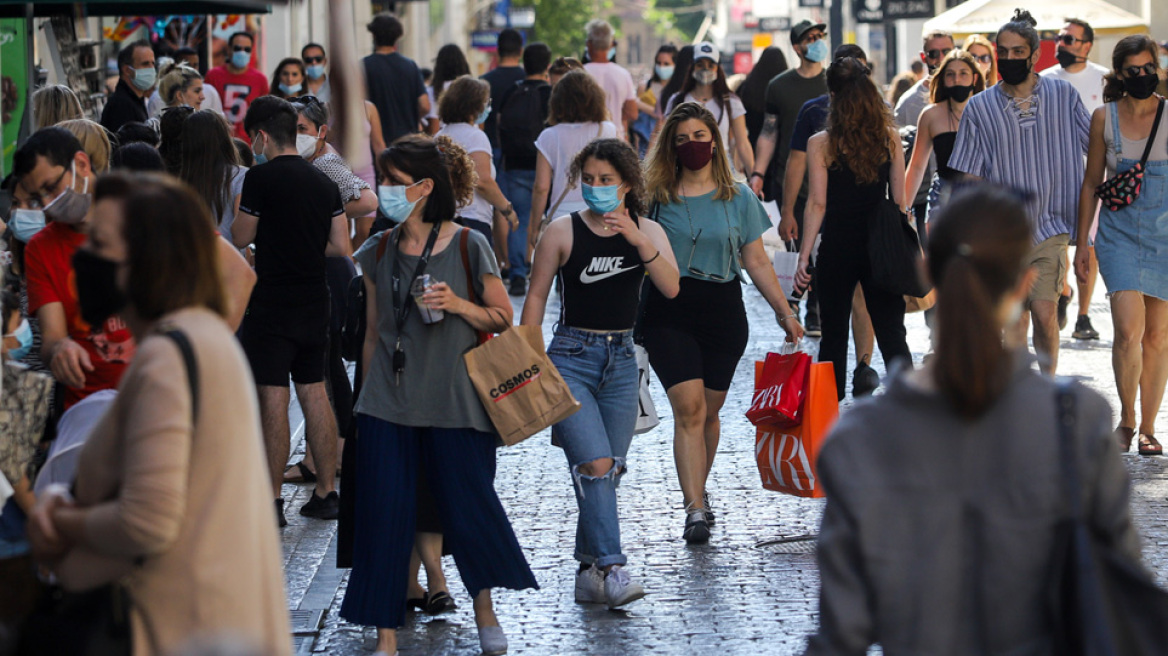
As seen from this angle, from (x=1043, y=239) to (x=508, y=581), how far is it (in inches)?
155

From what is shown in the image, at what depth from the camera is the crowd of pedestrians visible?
110 inches

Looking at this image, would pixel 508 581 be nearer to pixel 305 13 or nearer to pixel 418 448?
pixel 418 448

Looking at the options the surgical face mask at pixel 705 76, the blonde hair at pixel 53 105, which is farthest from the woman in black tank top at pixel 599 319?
the surgical face mask at pixel 705 76

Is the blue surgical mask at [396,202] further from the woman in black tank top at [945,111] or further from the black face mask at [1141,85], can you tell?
the woman in black tank top at [945,111]

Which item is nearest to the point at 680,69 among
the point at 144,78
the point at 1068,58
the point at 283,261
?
the point at 1068,58

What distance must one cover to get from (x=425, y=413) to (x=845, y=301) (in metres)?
3.33

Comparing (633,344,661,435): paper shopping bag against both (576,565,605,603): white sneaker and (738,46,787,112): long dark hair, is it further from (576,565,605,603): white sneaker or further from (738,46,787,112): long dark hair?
(738,46,787,112): long dark hair

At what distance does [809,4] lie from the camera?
41.3 meters

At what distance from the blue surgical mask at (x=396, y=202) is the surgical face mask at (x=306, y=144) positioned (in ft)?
7.80

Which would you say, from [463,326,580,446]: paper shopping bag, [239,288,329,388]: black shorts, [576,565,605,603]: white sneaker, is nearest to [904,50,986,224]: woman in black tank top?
[239,288,329,388]: black shorts

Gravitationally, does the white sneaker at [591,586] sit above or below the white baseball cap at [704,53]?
below

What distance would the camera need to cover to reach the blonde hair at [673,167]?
681 centimetres

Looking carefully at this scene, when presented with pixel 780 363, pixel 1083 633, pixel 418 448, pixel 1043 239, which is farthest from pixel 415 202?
pixel 1043 239

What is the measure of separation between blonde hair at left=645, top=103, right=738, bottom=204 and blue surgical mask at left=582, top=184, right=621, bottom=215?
2.58 ft
